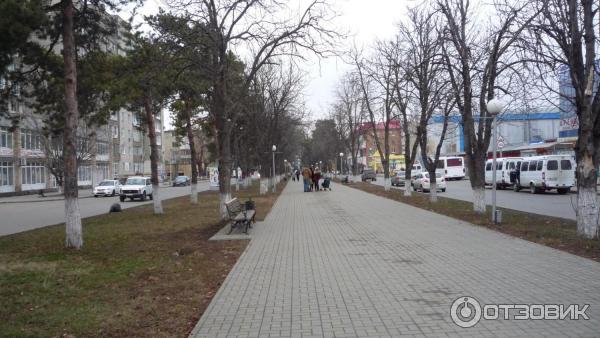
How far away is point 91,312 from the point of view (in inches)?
232

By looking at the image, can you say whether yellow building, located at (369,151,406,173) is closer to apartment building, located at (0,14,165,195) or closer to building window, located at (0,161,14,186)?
apartment building, located at (0,14,165,195)

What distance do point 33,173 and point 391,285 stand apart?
174 feet

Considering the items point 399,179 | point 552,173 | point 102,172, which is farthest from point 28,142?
point 552,173

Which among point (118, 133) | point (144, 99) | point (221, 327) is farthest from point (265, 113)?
point (118, 133)

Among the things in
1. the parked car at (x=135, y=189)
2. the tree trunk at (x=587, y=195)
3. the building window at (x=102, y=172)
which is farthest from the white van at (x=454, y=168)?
the tree trunk at (x=587, y=195)

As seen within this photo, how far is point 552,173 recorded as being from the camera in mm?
28703

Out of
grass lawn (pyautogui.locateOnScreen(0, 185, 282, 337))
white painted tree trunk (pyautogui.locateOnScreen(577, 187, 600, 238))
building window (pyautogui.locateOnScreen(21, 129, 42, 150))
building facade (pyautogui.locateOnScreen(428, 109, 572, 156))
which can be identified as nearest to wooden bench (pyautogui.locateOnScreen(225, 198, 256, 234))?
grass lawn (pyautogui.locateOnScreen(0, 185, 282, 337))

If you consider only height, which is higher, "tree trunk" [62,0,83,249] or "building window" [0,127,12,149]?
"building window" [0,127,12,149]

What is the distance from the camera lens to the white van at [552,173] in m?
28.5

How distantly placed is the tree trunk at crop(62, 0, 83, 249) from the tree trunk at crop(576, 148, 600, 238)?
1093cm

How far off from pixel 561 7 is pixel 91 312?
11598 millimetres

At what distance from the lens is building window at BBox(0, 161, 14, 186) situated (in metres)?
46.0

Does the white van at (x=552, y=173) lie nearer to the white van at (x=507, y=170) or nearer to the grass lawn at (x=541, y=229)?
the white van at (x=507, y=170)

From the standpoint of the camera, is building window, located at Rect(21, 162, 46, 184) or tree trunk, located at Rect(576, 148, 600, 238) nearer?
tree trunk, located at Rect(576, 148, 600, 238)
